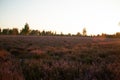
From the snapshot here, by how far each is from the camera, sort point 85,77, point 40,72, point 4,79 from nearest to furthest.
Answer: point 4,79
point 85,77
point 40,72

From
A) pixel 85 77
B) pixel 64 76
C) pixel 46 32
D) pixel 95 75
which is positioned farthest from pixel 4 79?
pixel 46 32

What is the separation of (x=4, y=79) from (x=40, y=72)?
145 centimetres

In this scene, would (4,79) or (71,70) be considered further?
(71,70)

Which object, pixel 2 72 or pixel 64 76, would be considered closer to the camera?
pixel 2 72

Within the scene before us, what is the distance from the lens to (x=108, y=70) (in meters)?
6.08

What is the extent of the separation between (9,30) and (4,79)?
118 m

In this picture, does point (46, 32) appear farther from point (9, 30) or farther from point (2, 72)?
point (2, 72)

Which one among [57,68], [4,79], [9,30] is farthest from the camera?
[9,30]

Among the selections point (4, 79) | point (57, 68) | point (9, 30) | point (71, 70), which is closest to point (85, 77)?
point (71, 70)

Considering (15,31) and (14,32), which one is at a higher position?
(15,31)

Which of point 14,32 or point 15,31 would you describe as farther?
point 15,31

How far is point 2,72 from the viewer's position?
5316mm

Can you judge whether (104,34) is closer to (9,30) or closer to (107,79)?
(9,30)

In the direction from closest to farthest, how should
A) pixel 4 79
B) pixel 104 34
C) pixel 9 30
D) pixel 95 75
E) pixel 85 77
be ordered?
1. pixel 4 79
2. pixel 85 77
3. pixel 95 75
4. pixel 9 30
5. pixel 104 34
